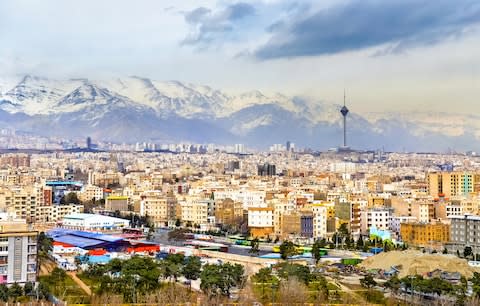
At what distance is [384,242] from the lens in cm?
1780

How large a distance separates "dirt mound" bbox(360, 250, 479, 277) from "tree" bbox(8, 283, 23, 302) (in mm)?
5964

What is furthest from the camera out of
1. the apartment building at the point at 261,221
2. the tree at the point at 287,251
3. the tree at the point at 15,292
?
the apartment building at the point at 261,221

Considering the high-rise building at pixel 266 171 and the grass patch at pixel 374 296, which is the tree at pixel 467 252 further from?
the high-rise building at pixel 266 171

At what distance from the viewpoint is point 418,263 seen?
13.0 metres

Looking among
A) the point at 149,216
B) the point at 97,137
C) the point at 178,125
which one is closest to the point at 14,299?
the point at 149,216

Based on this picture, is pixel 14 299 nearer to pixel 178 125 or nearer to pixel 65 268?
pixel 65 268

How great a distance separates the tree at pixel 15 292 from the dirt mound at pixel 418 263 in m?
5.96

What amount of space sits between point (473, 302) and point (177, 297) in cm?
364

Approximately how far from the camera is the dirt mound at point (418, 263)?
504 inches

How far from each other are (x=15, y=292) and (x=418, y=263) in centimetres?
655

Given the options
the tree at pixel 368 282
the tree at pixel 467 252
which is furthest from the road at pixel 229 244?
the tree at pixel 368 282

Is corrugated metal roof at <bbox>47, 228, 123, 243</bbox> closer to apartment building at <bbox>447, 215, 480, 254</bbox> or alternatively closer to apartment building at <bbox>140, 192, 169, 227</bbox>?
apartment building at <bbox>140, 192, 169, 227</bbox>

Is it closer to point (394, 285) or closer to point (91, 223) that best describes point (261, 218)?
point (91, 223)

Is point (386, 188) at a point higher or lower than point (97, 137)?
lower
